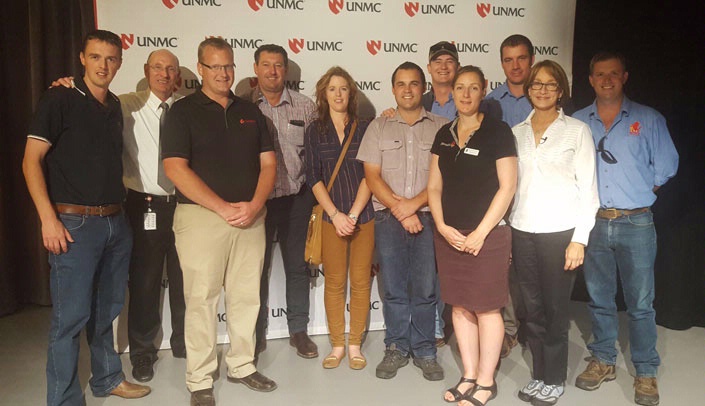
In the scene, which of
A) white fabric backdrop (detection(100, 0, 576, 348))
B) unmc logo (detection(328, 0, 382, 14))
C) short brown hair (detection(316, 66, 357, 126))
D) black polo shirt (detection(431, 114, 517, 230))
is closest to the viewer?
black polo shirt (detection(431, 114, 517, 230))

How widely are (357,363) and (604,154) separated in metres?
1.76

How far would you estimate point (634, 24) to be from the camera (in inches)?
162

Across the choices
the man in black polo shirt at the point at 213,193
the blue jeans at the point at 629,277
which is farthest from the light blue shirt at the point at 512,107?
the man in black polo shirt at the point at 213,193

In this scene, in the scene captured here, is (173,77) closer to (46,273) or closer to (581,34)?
(46,273)

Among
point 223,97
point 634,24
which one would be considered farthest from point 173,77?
point 634,24

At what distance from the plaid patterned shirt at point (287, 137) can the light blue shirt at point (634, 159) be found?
168cm

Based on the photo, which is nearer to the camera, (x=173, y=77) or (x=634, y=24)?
(x=173, y=77)

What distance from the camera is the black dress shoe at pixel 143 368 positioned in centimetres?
312

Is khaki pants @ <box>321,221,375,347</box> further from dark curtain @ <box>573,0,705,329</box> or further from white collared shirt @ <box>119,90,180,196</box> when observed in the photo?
dark curtain @ <box>573,0,705,329</box>

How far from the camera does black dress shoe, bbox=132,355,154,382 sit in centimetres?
312

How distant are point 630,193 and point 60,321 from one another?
2765 millimetres

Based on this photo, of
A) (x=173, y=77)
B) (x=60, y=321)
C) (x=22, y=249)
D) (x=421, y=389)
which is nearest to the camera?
(x=60, y=321)

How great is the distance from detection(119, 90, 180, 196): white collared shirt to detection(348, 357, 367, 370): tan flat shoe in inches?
56.3

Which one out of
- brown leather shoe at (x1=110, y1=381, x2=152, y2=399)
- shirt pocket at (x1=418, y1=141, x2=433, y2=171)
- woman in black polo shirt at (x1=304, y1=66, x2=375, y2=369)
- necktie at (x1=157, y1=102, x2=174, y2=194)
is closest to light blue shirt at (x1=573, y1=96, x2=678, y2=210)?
shirt pocket at (x1=418, y1=141, x2=433, y2=171)
